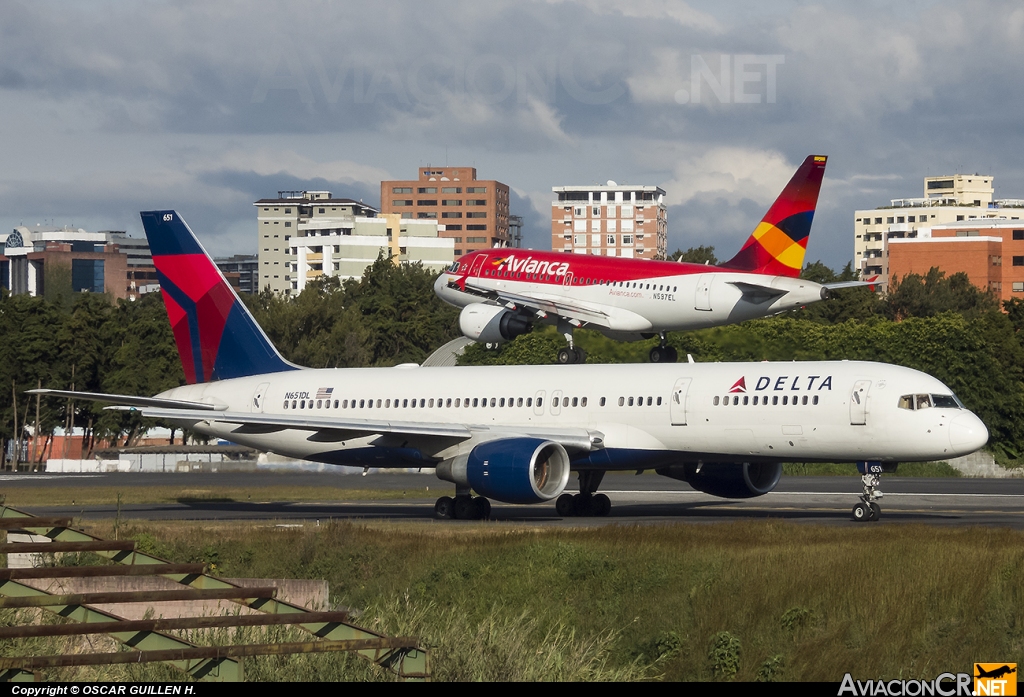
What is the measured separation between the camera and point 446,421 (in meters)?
38.2

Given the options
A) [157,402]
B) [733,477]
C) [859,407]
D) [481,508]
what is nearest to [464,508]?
[481,508]

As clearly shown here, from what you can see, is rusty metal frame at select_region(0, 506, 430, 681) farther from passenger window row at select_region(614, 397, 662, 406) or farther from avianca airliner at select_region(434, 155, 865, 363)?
avianca airliner at select_region(434, 155, 865, 363)

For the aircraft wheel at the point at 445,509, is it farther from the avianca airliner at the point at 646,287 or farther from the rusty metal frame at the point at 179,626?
the rusty metal frame at the point at 179,626

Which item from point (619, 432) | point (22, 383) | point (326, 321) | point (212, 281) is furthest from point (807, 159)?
point (326, 321)

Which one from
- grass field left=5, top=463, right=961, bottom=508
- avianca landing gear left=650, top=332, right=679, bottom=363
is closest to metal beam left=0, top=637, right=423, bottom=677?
grass field left=5, top=463, right=961, bottom=508

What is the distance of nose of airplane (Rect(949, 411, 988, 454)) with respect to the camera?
102 feet

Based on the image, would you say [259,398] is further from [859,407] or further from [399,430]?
[859,407]

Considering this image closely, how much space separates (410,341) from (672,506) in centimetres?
9146

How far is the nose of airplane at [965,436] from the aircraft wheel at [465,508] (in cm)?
1194

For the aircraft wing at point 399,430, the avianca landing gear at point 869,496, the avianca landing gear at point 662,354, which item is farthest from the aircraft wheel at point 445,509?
the avianca landing gear at point 662,354

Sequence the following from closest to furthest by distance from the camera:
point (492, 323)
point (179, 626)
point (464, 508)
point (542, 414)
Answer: point (179, 626)
point (464, 508)
point (542, 414)
point (492, 323)

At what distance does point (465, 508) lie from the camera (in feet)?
117

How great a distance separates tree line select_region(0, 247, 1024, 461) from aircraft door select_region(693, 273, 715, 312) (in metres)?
9.06

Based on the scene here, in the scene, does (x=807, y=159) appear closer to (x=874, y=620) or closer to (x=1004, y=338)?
(x=874, y=620)
